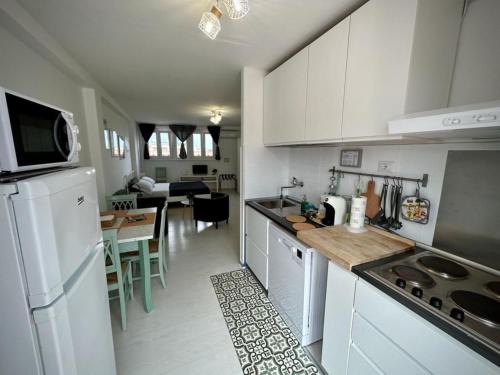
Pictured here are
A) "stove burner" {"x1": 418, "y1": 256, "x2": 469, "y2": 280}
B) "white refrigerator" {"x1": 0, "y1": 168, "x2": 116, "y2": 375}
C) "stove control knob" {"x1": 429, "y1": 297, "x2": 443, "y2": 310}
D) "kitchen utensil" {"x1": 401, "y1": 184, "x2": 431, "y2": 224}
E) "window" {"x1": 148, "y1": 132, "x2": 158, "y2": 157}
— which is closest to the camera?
"white refrigerator" {"x1": 0, "y1": 168, "x2": 116, "y2": 375}

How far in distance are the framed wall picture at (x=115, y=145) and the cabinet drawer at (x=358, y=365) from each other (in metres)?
4.45

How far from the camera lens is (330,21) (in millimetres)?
1479

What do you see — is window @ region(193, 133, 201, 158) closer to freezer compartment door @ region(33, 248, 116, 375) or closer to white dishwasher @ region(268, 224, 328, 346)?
white dishwasher @ region(268, 224, 328, 346)

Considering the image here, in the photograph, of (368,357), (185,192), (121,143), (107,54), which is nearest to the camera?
(368,357)

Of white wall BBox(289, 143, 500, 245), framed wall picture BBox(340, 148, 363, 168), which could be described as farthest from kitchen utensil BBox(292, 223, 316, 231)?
framed wall picture BBox(340, 148, 363, 168)

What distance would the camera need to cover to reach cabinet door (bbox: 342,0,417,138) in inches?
39.6

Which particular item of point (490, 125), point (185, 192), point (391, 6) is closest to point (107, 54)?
point (391, 6)

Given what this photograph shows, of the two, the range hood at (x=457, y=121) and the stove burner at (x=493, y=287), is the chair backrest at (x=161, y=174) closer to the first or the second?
the range hood at (x=457, y=121)

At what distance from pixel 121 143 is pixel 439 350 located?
5636mm

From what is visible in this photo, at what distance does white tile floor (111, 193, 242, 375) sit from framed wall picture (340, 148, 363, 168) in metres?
1.77

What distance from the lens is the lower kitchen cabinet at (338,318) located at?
3.53 ft

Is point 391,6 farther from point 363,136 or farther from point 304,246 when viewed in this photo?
point 304,246

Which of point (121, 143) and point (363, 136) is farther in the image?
point (121, 143)

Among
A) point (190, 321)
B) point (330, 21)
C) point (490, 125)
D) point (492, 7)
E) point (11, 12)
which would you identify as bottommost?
point (190, 321)
